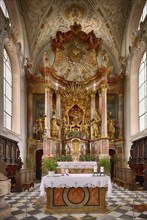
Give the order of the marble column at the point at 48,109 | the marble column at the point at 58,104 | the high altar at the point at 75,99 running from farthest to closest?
the marble column at the point at 58,104 < the high altar at the point at 75,99 < the marble column at the point at 48,109

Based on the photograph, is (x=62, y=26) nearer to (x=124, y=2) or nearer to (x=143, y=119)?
(x=124, y=2)

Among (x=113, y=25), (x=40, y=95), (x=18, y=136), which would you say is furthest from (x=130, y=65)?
(x=18, y=136)

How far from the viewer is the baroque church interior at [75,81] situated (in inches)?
658

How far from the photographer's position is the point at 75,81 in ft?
64.0

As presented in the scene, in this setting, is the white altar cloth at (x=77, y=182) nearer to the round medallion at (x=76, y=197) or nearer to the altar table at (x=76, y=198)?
the altar table at (x=76, y=198)

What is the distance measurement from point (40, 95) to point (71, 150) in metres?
4.92

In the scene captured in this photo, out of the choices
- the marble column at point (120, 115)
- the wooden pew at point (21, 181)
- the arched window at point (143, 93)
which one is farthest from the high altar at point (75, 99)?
the wooden pew at point (21, 181)

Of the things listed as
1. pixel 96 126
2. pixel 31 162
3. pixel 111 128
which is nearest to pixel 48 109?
pixel 96 126

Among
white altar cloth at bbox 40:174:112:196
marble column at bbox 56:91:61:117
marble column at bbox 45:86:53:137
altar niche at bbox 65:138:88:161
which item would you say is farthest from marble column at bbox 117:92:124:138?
white altar cloth at bbox 40:174:112:196

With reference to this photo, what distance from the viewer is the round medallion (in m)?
7.39

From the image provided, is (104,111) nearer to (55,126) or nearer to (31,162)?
(55,126)

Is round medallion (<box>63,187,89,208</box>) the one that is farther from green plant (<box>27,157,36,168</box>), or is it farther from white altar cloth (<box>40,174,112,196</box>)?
green plant (<box>27,157,36,168</box>)

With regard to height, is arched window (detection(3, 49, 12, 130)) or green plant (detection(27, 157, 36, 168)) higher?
arched window (detection(3, 49, 12, 130))

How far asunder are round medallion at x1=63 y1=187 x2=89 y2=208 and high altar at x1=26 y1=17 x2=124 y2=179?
398 inches
